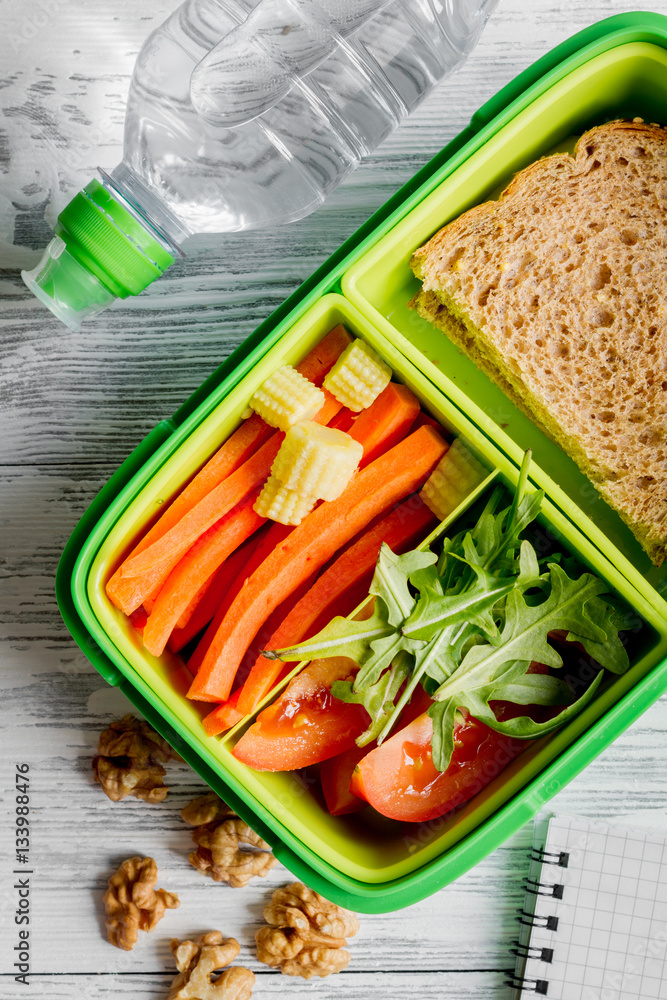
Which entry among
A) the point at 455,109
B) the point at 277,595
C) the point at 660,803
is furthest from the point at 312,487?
the point at 660,803

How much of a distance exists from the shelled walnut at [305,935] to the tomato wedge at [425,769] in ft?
0.94

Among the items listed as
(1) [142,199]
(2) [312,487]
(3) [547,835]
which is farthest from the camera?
(3) [547,835]

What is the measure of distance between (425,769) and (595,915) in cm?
48

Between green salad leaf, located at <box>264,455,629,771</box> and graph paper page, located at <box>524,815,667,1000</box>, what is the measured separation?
14.4 inches

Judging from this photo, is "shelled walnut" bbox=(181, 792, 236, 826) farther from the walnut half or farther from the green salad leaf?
the green salad leaf

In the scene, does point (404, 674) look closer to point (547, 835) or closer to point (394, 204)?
point (547, 835)

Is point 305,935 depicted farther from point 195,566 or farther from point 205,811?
point 195,566

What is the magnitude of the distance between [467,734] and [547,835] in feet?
1.05

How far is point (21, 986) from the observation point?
1.15m

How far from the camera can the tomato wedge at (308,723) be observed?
944 mm

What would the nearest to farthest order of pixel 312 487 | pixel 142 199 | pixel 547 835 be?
pixel 312 487 < pixel 142 199 < pixel 547 835

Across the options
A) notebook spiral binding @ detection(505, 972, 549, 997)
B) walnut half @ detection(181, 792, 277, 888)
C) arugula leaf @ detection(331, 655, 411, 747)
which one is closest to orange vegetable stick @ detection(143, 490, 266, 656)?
arugula leaf @ detection(331, 655, 411, 747)

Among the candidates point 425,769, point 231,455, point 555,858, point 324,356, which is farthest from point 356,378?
point 555,858

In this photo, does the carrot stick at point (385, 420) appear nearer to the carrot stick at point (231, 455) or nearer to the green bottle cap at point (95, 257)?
the carrot stick at point (231, 455)
